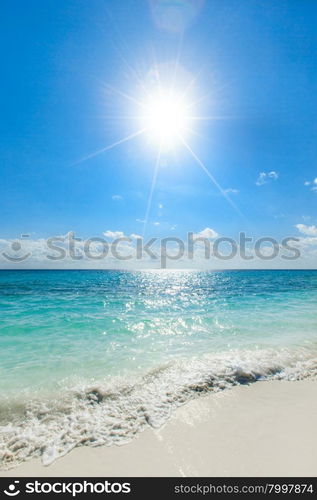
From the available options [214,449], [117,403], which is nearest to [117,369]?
[117,403]

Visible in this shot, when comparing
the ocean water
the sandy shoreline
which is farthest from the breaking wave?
the sandy shoreline

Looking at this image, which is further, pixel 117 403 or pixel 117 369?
pixel 117 369

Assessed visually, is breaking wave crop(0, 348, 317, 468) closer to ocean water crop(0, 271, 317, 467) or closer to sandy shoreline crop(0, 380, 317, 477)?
ocean water crop(0, 271, 317, 467)

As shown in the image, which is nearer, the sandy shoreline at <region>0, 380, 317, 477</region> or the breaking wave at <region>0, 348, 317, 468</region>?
the sandy shoreline at <region>0, 380, 317, 477</region>

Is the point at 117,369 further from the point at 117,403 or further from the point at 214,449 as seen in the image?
the point at 214,449

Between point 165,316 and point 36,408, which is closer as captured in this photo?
point 36,408

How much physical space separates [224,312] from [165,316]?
3.83m

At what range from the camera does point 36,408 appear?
451 cm

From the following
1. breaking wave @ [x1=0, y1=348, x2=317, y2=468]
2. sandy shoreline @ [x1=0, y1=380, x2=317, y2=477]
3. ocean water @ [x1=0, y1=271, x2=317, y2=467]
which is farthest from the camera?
ocean water @ [x1=0, y1=271, x2=317, y2=467]

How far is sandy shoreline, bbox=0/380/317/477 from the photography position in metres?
3.05

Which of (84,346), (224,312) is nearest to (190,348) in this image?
(84,346)

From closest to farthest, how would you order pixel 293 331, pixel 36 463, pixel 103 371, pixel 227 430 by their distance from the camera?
pixel 36 463
pixel 227 430
pixel 103 371
pixel 293 331

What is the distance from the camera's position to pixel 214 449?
3.35 metres
